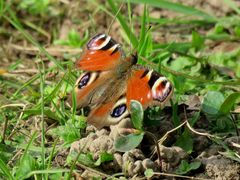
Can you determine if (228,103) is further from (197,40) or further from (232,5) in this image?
(232,5)

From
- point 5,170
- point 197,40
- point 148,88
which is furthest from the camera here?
point 197,40

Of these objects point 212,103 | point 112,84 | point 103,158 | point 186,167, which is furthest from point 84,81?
point 186,167

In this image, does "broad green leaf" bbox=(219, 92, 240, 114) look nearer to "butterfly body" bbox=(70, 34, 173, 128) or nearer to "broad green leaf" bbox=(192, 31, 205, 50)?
"butterfly body" bbox=(70, 34, 173, 128)

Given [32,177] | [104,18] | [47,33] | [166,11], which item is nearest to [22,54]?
[47,33]

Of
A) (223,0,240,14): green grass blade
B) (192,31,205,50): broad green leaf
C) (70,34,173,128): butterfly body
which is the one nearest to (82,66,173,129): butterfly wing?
(70,34,173,128): butterfly body

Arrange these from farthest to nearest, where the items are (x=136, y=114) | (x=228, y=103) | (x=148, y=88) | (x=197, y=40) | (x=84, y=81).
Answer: (x=197, y=40)
(x=84, y=81)
(x=228, y=103)
(x=148, y=88)
(x=136, y=114)

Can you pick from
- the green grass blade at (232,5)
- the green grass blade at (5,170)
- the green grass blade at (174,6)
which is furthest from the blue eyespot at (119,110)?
the green grass blade at (232,5)

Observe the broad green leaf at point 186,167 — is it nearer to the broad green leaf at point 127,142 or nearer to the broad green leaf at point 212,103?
the broad green leaf at point 127,142
